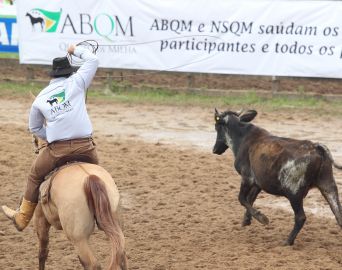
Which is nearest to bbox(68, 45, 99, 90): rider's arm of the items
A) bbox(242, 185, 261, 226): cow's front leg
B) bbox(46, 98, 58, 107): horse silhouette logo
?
bbox(46, 98, 58, 107): horse silhouette logo

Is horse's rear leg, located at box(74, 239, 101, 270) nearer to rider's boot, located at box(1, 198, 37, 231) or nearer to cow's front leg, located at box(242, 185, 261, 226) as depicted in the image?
rider's boot, located at box(1, 198, 37, 231)

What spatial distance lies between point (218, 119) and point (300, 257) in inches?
83.4

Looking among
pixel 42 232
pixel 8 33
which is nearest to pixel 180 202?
pixel 42 232

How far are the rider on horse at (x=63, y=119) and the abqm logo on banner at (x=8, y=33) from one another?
11250mm

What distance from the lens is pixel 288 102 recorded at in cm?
1602

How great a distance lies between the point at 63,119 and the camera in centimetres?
629

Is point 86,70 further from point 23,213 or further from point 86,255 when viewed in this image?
point 86,255

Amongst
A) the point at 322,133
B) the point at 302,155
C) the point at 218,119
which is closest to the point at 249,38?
the point at 322,133

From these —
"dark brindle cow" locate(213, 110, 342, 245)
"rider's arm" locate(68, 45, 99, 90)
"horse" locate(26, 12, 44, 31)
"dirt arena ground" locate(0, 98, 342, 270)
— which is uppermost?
"horse" locate(26, 12, 44, 31)

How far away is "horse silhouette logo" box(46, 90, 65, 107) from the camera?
625 cm

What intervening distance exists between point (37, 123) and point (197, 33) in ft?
32.8

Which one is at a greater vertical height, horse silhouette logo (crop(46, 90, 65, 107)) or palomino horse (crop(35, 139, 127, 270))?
horse silhouette logo (crop(46, 90, 65, 107))

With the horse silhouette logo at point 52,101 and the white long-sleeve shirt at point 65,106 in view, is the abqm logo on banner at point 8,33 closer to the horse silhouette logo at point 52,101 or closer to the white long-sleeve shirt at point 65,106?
the white long-sleeve shirt at point 65,106

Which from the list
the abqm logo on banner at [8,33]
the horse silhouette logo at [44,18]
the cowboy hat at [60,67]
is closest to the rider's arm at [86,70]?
the cowboy hat at [60,67]
